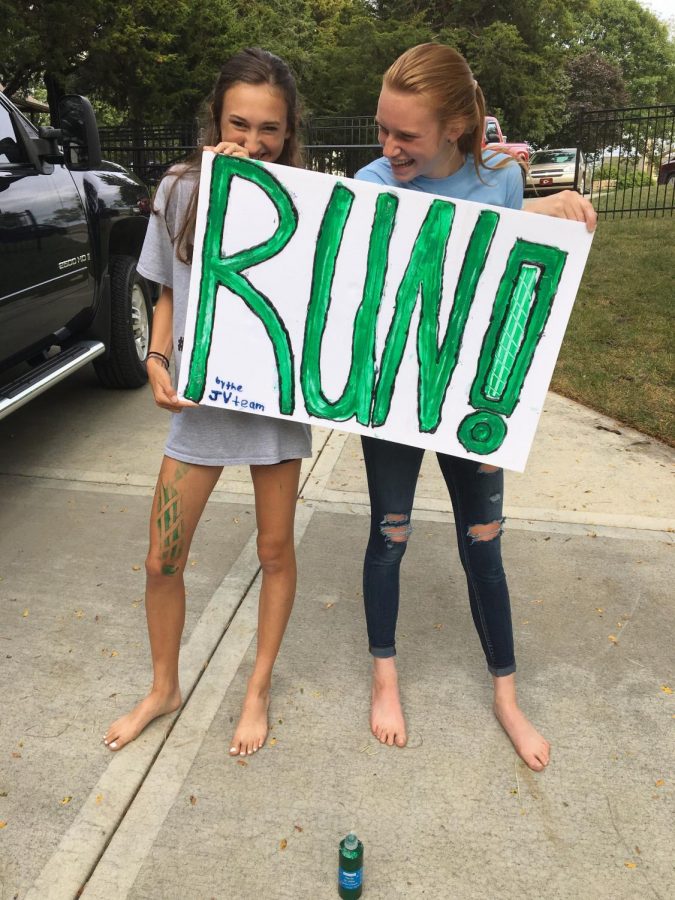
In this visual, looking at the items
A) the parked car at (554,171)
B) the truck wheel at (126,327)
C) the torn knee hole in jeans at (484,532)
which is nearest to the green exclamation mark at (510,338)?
the torn knee hole in jeans at (484,532)

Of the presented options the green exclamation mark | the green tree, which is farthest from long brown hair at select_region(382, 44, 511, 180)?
the green tree

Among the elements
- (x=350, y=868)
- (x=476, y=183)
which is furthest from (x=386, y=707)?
(x=476, y=183)

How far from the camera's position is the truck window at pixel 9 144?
12.9 ft

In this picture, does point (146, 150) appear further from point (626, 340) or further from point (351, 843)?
point (351, 843)

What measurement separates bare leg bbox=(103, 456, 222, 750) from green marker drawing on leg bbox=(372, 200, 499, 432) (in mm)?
531

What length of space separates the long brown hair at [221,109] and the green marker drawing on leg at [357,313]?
0.23m

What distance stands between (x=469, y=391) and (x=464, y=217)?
45 centimetres

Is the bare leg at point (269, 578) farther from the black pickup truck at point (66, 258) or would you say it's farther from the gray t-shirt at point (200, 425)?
the black pickup truck at point (66, 258)

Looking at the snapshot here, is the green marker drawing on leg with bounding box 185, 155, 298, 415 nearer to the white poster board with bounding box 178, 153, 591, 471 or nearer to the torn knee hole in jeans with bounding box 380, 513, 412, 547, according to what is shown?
the white poster board with bounding box 178, 153, 591, 471

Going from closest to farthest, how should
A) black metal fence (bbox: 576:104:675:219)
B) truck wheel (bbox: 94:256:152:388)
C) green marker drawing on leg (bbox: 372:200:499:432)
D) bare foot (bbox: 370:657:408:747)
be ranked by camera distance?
green marker drawing on leg (bbox: 372:200:499:432), bare foot (bbox: 370:657:408:747), truck wheel (bbox: 94:256:152:388), black metal fence (bbox: 576:104:675:219)

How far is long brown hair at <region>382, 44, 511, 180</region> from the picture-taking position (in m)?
1.96

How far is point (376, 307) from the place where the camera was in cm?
218

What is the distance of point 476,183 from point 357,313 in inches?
17.6

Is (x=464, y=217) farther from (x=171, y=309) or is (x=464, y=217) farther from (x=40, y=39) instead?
(x=40, y=39)
